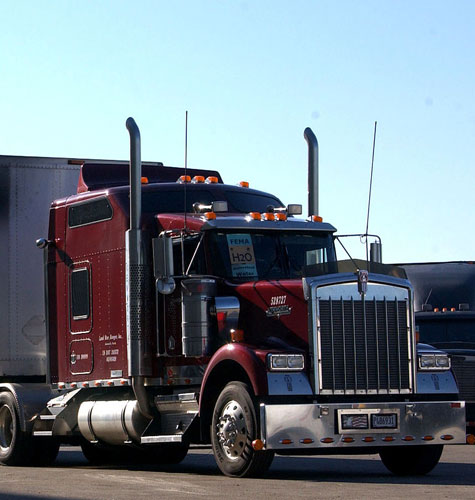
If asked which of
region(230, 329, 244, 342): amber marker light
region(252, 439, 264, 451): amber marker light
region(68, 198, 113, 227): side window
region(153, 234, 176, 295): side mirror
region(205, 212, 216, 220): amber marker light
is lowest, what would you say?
region(252, 439, 264, 451): amber marker light

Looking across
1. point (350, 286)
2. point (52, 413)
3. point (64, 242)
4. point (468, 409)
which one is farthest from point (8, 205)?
point (468, 409)

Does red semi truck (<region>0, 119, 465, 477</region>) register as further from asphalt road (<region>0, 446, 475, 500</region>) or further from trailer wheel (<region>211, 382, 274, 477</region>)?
asphalt road (<region>0, 446, 475, 500</region>)

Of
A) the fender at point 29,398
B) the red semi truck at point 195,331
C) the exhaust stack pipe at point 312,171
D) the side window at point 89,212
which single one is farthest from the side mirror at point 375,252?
the fender at point 29,398

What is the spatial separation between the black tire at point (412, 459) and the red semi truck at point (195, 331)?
23 mm

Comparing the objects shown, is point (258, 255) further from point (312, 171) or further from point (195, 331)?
point (312, 171)

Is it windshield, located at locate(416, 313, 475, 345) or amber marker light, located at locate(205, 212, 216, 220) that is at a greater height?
amber marker light, located at locate(205, 212, 216, 220)

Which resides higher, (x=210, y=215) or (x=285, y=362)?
(x=210, y=215)

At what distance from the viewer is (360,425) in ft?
47.8

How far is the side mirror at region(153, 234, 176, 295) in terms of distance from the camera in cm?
1569

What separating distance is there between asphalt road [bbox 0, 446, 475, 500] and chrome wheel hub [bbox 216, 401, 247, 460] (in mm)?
349

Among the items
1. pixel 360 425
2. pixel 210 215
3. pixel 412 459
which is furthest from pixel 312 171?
pixel 360 425

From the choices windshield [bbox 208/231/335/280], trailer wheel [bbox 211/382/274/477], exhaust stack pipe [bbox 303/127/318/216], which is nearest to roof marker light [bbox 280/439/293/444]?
trailer wheel [bbox 211/382/274/477]

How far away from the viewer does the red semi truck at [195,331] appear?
14.6 metres

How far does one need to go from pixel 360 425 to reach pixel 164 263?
3.03 meters
